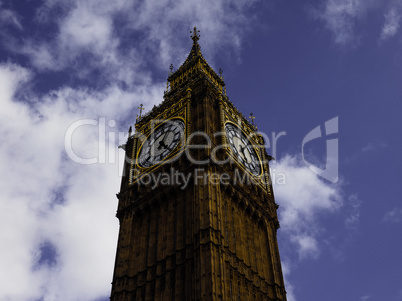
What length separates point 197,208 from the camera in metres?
46.3

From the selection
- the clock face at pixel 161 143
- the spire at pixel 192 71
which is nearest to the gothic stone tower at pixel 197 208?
the clock face at pixel 161 143

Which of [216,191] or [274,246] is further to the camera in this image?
[274,246]

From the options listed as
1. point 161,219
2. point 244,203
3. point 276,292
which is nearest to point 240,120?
point 244,203

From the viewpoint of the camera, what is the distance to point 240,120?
208ft

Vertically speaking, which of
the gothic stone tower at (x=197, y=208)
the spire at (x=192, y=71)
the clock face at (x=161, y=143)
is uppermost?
the spire at (x=192, y=71)

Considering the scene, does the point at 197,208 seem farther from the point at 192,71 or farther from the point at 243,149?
the point at 192,71

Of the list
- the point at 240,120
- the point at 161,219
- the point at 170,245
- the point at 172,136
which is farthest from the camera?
the point at 240,120

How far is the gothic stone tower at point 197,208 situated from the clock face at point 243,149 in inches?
6.5

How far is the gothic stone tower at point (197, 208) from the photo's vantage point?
43281 millimetres

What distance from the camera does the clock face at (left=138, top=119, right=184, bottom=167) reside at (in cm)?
5569

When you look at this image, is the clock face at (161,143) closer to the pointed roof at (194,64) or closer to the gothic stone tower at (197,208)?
the gothic stone tower at (197,208)

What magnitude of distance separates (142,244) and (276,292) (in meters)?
12.4

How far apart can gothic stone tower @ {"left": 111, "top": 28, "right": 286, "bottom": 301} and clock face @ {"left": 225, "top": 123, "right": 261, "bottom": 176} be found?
0.17 meters

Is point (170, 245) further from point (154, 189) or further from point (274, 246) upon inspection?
point (274, 246)
